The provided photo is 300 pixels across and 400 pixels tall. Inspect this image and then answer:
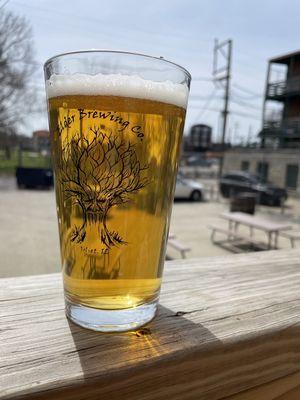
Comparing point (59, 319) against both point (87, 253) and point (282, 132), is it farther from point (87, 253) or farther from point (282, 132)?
point (282, 132)

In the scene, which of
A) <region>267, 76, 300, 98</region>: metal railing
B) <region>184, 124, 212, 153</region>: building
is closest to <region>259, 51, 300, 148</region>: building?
<region>267, 76, 300, 98</region>: metal railing

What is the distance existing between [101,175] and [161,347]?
0.84 feet

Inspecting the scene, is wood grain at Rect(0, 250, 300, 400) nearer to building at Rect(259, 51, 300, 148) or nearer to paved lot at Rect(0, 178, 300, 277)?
paved lot at Rect(0, 178, 300, 277)

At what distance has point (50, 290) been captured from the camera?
2.37 feet

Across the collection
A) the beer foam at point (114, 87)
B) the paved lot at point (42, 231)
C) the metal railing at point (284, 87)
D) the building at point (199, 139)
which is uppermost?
the metal railing at point (284, 87)

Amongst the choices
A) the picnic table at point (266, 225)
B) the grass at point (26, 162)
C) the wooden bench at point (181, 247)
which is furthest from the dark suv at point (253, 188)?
the grass at point (26, 162)

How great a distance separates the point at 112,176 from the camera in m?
0.50

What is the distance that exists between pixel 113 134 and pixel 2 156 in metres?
35.5

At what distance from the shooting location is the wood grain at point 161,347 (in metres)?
0.47

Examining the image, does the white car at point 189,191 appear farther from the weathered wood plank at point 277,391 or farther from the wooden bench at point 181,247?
the weathered wood plank at point 277,391

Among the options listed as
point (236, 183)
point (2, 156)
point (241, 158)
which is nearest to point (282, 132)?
point (241, 158)

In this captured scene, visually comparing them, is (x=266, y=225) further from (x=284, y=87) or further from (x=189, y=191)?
(x=284, y=87)

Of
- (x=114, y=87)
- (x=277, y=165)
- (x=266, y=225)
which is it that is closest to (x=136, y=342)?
(x=114, y=87)

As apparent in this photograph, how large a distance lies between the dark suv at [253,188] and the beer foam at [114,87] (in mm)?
14588
